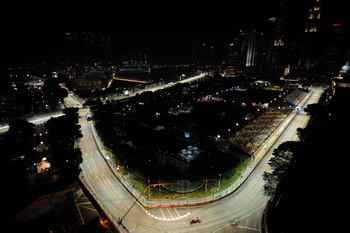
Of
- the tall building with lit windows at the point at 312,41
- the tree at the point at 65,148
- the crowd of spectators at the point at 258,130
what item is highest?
the tall building with lit windows at the point at 312,41

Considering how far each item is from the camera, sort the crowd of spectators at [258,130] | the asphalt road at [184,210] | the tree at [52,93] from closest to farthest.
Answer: the asphalt road at [184,210] → the crowd of spectators at [258,130] → the tree at [52,93]

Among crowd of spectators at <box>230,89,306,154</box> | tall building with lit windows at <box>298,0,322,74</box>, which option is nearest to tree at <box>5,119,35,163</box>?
crowd of spectators at <box>230,89,306,154</box>

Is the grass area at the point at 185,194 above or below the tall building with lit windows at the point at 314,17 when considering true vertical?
below

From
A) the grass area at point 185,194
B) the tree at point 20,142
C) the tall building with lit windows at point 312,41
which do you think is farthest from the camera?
the tall building with lit windows at point 312,41

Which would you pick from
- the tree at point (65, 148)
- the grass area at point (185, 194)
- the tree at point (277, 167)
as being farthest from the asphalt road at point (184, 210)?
the tree at point (65, 148)

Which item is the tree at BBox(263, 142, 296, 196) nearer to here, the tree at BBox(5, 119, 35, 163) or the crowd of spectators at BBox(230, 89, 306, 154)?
the crowd of spectators at BBox(230, 89, 306, 154)

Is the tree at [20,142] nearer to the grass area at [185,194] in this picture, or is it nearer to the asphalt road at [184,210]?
the asphalt road at [184,210]

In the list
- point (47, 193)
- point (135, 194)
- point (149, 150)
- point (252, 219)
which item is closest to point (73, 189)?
point (47, 193)

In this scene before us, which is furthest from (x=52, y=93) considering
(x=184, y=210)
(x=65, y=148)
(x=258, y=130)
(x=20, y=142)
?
(x=258, y=130)

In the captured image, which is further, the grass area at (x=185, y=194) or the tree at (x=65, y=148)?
the tree at (x=65, y=148)

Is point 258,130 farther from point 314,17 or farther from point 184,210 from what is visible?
point 314,17
